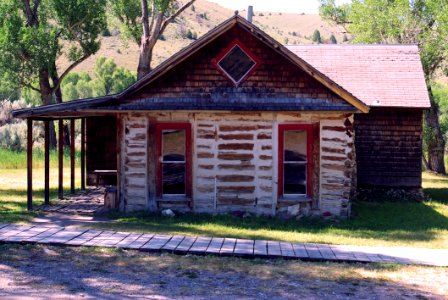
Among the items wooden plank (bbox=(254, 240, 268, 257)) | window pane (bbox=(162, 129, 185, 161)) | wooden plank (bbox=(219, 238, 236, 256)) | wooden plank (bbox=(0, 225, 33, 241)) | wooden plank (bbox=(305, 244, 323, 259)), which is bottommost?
wooden plank (bbox=(305, 244, 323, 259))

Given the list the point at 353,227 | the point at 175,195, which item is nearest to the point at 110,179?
the point at 175,195

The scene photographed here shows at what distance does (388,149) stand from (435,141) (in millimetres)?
12733

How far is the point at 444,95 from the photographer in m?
41.9

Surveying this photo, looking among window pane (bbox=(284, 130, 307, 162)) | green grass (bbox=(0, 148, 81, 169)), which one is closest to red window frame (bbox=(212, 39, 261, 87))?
window pane (bbox=(284, 130, 307, 162))

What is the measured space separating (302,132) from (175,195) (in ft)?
11.3

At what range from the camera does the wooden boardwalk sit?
389 inches

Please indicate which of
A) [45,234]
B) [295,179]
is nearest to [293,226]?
[295,179]

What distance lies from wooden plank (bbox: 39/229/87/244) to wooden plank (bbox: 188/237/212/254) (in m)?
2.17

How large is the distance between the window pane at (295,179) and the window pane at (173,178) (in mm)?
2511

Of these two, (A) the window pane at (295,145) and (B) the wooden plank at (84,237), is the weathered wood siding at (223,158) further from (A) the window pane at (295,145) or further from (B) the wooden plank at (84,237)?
(B) the wooden plank at (84,237)

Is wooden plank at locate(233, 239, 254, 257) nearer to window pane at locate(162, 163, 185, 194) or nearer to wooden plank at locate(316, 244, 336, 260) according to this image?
wooden plank at locate(316, 244, 336, 260)

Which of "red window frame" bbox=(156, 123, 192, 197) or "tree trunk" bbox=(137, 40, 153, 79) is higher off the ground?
"tree trunk" bbox=(137, 40, 153, 79)

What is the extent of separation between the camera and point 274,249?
10328 mm

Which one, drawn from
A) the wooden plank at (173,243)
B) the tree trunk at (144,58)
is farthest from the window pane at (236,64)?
the tree trunk at (144,58)
